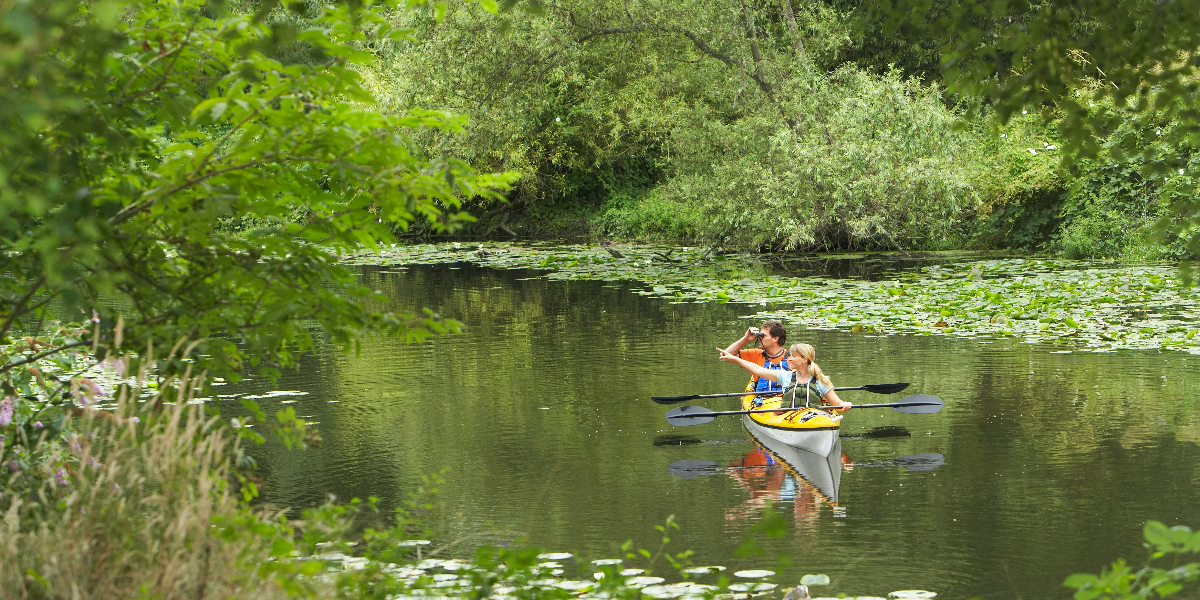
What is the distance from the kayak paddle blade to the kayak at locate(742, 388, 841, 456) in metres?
1.34

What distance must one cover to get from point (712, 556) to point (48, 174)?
4.43 meters

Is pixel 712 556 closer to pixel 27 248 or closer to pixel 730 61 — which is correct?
pixel 27 248

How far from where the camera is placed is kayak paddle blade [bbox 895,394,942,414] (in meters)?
10.7

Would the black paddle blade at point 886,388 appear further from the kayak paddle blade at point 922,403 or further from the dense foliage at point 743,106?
the dense foliage at point 743,106

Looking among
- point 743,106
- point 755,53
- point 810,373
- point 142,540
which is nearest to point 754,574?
point 142,540

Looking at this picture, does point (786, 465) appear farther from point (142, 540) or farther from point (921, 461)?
point (142, 540)

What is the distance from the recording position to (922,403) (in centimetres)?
1069

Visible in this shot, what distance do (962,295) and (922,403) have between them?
25.5 feet

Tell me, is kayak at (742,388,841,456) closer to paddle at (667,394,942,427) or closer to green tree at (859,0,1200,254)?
paddle at (667,394,942,427)

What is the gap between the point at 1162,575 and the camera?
12.3 ft

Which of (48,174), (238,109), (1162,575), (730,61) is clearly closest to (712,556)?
(1162,575)

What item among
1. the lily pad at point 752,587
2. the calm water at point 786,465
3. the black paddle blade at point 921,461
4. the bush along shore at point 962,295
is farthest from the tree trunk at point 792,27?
the lily pad at point 752,587

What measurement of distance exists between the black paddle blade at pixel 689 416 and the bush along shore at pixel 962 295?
14.1ft

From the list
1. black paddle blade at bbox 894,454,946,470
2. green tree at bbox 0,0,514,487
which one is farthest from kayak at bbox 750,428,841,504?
green tree at bbox 0,0,514,487
